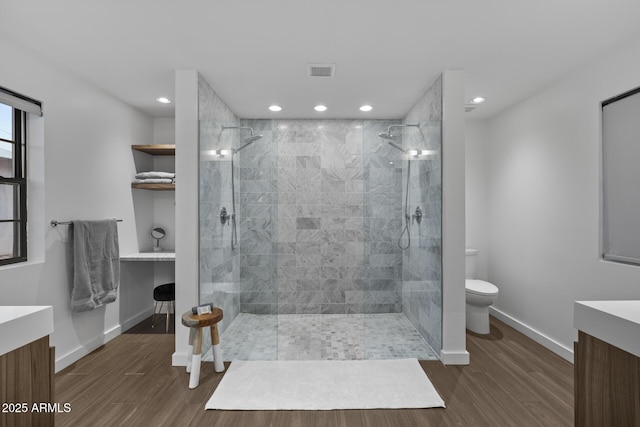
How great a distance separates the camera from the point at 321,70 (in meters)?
2.68

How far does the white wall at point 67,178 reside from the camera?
2365 mm

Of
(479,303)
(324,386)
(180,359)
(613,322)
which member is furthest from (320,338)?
(613,322)

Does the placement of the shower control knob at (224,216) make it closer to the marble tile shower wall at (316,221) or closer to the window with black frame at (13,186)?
the marble tile shower wall at (316,221)

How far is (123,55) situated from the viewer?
8.09ft

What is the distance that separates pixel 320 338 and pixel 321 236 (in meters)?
0.92

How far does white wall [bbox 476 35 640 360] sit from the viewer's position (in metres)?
2.51

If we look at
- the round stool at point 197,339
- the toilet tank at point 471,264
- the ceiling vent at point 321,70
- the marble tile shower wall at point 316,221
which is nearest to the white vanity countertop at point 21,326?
the round stool at point 197,339

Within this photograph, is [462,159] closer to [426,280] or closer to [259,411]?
[426,280]

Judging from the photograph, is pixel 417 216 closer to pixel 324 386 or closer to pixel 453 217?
pixel 453 217

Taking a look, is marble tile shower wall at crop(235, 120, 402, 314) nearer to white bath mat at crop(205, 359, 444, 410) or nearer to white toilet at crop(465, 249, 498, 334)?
white bath mat at crop(205, 359, 444, 410)

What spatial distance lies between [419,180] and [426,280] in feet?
2.97

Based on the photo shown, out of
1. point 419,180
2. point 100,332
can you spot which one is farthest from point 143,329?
point 419,180

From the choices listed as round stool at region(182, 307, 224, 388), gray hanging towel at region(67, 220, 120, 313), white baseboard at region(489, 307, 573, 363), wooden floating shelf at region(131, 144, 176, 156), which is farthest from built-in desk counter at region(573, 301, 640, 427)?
wooden floating shelf at region(131, 144, 176, 156)

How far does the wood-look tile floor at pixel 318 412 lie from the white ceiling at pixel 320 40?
2422mm
